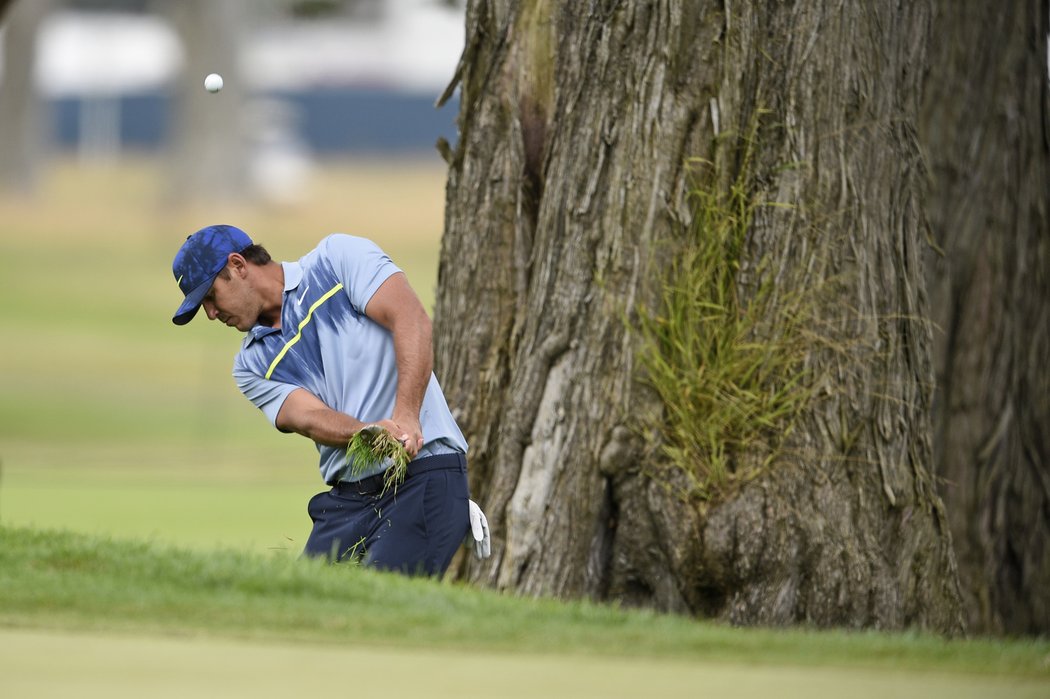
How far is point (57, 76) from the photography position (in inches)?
2498

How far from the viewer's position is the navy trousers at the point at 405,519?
632cm

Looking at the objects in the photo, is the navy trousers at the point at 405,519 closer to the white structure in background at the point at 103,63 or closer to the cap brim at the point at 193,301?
the cap brim at the point at 193,301

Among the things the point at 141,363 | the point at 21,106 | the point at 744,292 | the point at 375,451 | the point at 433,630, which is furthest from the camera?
the point at 21,106

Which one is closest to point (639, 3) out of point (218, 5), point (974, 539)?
point (974, 539)

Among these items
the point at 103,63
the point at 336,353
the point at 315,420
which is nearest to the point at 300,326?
the point at 336,353

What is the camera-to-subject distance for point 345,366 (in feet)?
20.7

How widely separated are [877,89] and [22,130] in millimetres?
47470

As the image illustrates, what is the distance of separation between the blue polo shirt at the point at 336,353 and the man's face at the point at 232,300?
0.08 m

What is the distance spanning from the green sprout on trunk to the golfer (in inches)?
1.6

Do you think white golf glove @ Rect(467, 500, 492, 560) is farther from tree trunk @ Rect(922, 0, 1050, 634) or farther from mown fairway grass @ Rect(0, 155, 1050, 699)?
tree trunk @ Rect(922, 0, 1050, 634)

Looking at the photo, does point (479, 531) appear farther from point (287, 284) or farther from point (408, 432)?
point (287, 284)

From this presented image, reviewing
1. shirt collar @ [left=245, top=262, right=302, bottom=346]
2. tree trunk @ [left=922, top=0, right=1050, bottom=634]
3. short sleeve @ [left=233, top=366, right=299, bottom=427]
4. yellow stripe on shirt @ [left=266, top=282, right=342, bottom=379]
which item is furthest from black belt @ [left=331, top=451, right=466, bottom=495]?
tree trunk @ [left=922, top=0, right=1050, bottom=634]

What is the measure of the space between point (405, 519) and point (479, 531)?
28cm

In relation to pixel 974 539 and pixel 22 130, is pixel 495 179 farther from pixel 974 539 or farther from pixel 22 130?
pixel 22 130
